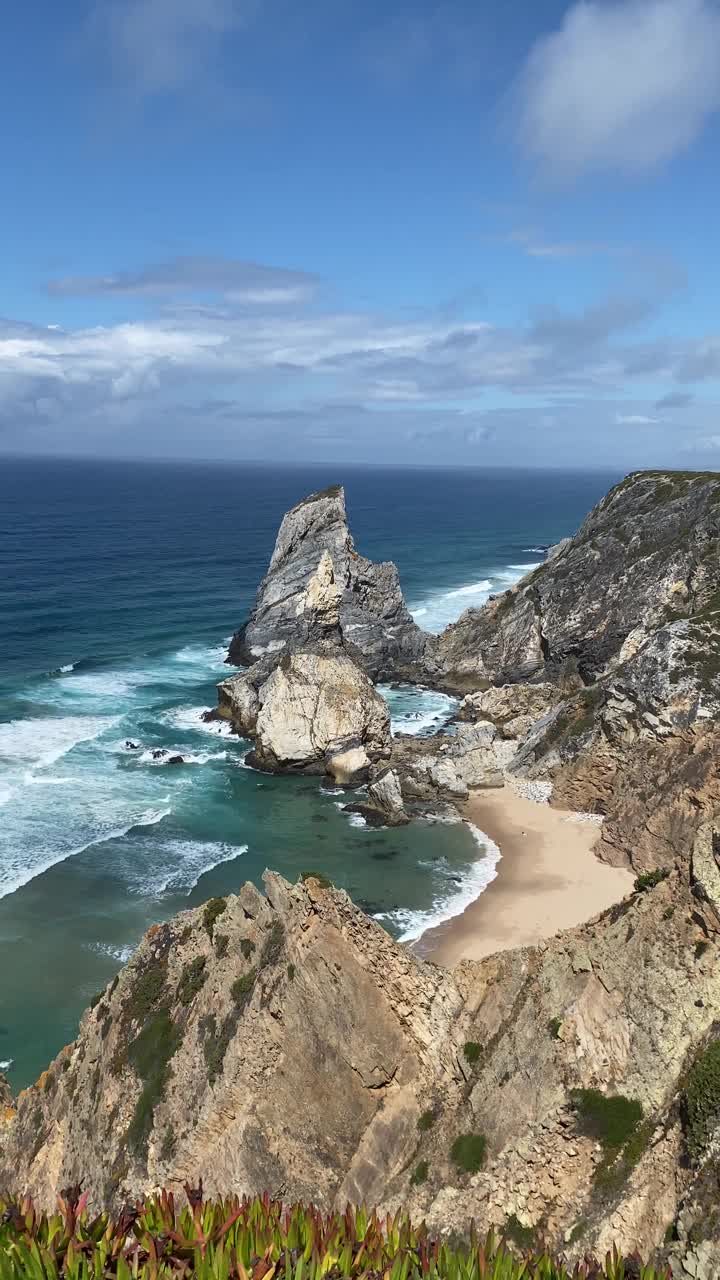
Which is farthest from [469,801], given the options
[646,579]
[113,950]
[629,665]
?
[646,579]

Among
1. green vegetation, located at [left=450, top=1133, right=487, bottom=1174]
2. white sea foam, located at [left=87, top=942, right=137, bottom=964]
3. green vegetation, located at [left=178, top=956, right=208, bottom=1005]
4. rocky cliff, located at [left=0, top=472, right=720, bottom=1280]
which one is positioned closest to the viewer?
rocky cliff, located at [left=0, top=472, right=720, bottom=1280]

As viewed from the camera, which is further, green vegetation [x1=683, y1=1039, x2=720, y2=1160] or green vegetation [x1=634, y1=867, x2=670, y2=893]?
green vegetation [x1=634, y1=867, x2=670, y2=893]

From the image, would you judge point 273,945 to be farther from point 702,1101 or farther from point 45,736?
point 45,736

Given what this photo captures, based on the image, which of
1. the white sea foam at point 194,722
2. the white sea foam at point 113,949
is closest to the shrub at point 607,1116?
the white sea foam at point 113,949

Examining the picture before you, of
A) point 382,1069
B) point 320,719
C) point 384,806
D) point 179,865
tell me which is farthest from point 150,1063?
point 320,719

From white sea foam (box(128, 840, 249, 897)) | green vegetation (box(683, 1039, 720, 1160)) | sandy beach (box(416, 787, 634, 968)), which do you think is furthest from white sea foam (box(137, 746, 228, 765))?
green vegetation (box(683, 1039, 720, 1160))

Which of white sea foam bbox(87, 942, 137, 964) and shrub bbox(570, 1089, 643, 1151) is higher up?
shrub bbox(570, 1089, 643, 1151)

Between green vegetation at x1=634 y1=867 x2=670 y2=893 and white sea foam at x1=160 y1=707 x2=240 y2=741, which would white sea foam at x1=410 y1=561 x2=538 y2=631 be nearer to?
white sea foam at x1=160 y1=707 x2=240 y2=741
